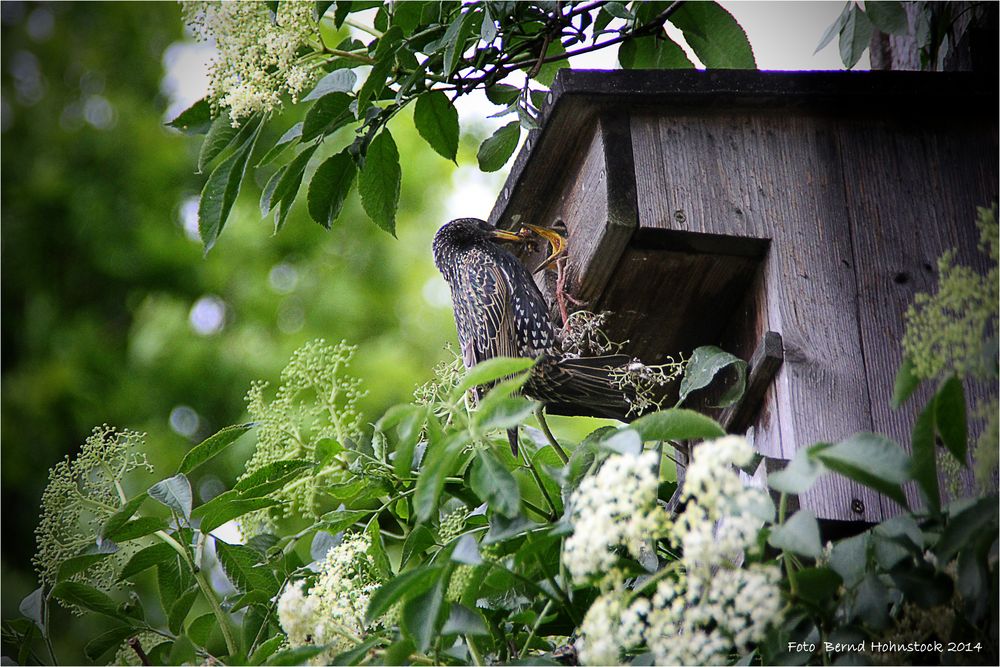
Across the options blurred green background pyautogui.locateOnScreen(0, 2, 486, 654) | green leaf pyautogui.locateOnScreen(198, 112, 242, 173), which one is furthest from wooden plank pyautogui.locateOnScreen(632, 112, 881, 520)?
blurred green background pyautogui.locateOnScreen(0, 2, 486, 654)

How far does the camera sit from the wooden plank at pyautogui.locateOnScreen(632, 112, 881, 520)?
1334 mm

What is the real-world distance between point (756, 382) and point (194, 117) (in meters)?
0.89

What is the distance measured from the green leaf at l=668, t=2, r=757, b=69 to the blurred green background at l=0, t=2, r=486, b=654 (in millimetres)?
2697

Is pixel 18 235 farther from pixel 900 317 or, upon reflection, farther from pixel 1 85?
pixel 900 317

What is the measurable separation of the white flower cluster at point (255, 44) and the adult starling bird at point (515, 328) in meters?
0.39

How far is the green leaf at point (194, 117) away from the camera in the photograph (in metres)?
1.59

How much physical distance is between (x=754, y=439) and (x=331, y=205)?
66cm

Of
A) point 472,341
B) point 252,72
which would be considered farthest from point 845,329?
point 252,72

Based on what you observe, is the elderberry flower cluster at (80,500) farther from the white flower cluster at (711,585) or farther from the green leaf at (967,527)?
the green leaf at (967,527)

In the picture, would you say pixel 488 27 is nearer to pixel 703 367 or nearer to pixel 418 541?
pixel 703 367

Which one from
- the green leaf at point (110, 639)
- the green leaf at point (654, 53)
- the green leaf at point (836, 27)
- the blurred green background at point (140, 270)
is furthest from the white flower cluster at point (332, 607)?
the blurred green background at point (140, 270)

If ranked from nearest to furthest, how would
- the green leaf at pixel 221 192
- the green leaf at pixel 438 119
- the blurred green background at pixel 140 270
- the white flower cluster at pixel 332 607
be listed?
the white flower cluster at pixel 332 607 < the green leaf at pixel 221 192 < the green leaf at pixel 438 119 < the blurred green background at pixel 140 270

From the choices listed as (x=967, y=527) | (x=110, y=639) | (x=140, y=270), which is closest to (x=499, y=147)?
(x=110, y=639)

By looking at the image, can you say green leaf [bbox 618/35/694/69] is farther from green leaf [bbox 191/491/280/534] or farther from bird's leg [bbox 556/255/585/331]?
green leaf [bbox 191/491/280/534]
